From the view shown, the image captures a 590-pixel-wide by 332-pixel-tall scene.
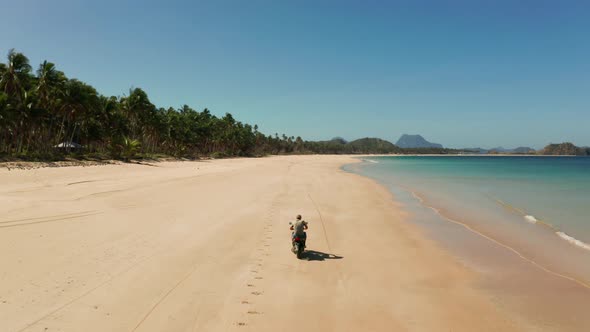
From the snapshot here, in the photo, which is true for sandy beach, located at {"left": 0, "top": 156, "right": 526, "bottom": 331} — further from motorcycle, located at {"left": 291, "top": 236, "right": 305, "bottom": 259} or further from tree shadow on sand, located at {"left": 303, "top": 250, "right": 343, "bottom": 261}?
motorcycle, located at {"left": 291, "top": 236, "right": 305, "bottom": 259}

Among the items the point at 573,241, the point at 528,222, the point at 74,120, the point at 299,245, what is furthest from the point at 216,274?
the point at 74,120

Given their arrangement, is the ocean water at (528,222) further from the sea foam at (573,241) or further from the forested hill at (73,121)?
the forested hill at (73,121)

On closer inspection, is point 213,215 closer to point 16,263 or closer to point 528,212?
point 16,263

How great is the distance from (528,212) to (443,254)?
13.6 meters

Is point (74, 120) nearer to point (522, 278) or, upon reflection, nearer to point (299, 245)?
point (299, 245)

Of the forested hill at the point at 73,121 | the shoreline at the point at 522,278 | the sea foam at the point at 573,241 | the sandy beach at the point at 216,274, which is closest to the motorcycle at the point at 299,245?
the sandy beach at the point at 216,274

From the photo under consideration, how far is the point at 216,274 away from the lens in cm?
828

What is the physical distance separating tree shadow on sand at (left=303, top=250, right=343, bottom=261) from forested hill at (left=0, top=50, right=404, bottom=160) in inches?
1592

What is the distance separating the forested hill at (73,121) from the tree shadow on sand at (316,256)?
4043cm

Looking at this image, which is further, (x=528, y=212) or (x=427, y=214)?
(x=528, y=212)

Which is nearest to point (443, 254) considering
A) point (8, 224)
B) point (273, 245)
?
point (273, 245)

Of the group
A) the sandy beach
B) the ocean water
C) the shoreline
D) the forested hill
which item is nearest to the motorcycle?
the sandy beach

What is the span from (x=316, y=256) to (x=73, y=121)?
62416mm

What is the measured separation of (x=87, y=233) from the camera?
11102 mm
